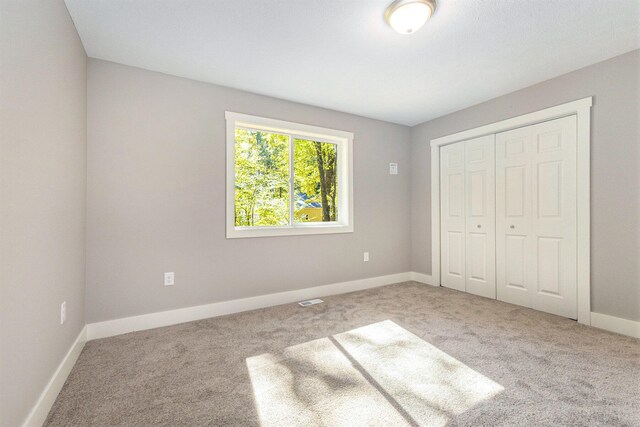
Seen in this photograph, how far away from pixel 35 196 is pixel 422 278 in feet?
13.9

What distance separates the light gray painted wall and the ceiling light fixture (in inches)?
67.5

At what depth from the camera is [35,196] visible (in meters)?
1.43

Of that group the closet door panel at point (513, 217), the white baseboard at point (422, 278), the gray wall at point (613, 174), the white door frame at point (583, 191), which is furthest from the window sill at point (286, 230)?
the gray wall at point (613, 174)

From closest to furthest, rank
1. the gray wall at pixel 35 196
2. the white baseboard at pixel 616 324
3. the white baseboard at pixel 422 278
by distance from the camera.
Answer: the gray wall at pixel 35 196, the white baseboard at pixel 616 324, the white baseboard at pixel 422 278

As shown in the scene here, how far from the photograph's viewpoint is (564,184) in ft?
9.34

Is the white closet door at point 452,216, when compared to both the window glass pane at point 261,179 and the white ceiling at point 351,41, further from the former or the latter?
the window glass pane at point 261,179

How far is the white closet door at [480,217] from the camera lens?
3.50 m

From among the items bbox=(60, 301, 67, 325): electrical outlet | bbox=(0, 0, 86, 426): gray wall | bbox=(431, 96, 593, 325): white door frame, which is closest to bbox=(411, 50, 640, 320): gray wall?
bbox=(431, 96, 593, 325): white door frame

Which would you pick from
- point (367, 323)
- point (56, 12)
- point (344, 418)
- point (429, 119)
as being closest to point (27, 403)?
point (344, 418)

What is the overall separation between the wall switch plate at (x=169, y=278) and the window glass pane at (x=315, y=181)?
1491mm

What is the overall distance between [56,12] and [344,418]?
9.23 ft

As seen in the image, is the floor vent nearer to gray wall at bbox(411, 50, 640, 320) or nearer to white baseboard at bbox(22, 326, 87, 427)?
white baseboard at bbox(22, 326, 87, 427)

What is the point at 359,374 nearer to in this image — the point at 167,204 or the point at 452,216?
the point at 167,204

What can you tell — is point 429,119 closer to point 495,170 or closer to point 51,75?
point 495,170
